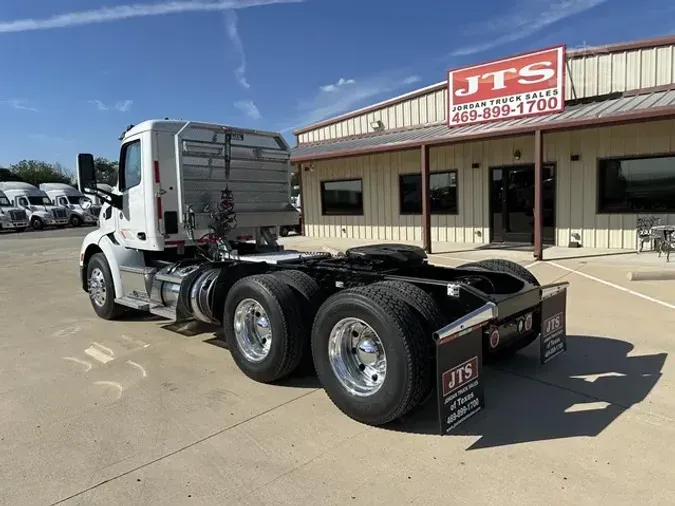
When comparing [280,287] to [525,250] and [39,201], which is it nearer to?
[525,250]

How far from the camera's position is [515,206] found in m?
14.5

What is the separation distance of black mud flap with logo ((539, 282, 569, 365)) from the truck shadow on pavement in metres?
0.21

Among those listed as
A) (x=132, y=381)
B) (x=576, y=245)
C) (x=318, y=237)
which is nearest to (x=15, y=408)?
(x=132, y=381)

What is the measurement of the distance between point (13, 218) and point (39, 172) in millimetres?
52112

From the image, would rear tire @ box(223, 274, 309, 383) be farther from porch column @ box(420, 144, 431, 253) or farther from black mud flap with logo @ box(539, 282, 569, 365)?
porch column @ box(420, 144, 431, 253)

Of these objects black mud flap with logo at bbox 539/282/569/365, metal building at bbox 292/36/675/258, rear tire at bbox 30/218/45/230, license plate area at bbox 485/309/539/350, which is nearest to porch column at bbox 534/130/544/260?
metal building at bbox 292/36/675/258

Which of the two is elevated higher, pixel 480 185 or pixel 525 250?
pixel 480 185

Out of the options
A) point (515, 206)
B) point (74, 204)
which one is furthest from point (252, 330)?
point (74, 204)

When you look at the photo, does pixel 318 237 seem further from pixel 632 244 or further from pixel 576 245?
pixel 632 244

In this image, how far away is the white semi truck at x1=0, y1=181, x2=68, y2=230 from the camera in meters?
33.5

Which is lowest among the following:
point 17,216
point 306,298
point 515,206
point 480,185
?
point 306,298

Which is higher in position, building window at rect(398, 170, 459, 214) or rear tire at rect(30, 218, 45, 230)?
building window at rect(398, 170, 459, 214)

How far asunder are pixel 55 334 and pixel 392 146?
10064mm

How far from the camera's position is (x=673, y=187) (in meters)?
11.7
